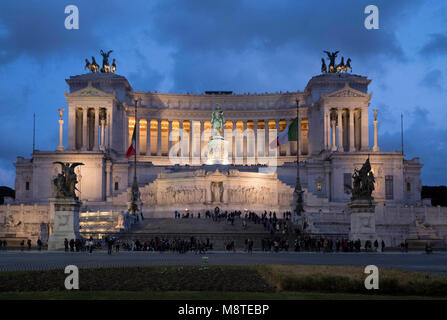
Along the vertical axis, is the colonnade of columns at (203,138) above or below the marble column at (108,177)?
above

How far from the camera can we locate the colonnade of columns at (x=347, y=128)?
327 ft

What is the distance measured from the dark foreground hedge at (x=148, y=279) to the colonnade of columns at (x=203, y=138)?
86753mm

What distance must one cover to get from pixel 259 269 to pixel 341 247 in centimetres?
2721

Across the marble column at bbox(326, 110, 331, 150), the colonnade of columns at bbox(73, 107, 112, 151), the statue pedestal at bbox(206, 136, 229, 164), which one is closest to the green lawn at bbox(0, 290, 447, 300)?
the statue pedestal at bbox(206, 136, 229, 164)

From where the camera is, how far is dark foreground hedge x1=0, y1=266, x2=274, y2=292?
783 inches

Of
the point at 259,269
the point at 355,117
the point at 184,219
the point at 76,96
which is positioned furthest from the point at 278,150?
the point at 259,269

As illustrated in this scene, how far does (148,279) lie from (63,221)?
27.6 m

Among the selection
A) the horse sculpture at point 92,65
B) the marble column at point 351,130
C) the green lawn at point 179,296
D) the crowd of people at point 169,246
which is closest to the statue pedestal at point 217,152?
the marble column at point 351,130

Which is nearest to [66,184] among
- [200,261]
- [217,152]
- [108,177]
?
[200,261]

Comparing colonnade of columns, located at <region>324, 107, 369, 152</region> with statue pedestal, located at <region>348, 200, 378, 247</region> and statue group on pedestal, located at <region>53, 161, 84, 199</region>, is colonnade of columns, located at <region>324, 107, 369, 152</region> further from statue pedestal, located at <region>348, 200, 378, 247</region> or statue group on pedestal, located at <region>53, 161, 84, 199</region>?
statue group on pedestal, located at <region>53, 161, 84, 199</region>

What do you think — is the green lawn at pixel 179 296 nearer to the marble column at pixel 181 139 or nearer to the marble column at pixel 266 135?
the marble column at pixel 266 135
